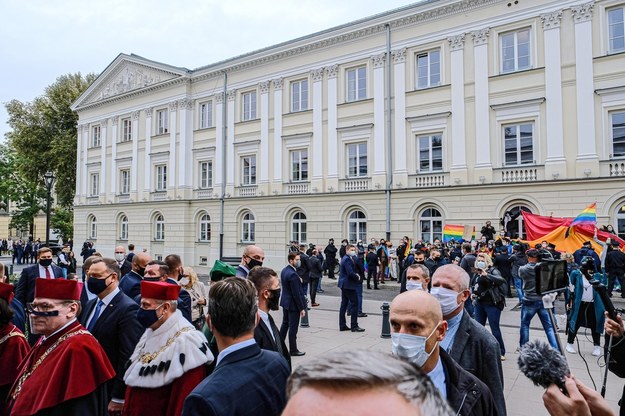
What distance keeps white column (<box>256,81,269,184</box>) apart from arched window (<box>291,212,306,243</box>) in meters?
3.10

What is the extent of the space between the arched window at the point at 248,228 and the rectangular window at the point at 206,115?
7.05m

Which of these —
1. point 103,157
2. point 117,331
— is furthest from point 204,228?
point 117,331

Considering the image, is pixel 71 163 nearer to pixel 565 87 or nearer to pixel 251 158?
pixel 251 158

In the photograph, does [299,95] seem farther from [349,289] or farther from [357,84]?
[349,289]

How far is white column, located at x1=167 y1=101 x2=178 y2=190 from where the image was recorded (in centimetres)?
3102

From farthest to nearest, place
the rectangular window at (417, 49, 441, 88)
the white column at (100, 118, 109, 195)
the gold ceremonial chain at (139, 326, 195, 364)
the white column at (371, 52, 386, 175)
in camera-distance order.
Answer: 1. the white column at (100, 118, 109, 195)
2. the white column at (371, 52, 386, 175)
3. the rectangular window at (417, 49, 441, 88)
4. the gold ceremonial chain at (139, 326, 195, 364)

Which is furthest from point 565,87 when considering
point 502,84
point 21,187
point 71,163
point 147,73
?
point 21,187

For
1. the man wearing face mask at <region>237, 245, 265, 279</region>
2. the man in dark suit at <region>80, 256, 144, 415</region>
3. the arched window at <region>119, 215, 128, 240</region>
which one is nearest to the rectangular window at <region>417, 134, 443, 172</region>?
the man wearing face mask at <region>237, 245, 265, 279</region>

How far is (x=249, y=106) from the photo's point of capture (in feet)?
93.9

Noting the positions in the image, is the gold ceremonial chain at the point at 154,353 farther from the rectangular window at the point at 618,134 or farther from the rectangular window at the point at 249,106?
the rectangular window at the point at 249,106

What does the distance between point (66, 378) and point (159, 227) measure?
30616 mm

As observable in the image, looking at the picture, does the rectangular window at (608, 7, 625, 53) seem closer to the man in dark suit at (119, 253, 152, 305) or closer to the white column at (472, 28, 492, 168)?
the white column at (472, 28, 492, 168)

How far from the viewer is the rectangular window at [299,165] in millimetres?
26016

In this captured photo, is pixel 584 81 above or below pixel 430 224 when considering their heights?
above
